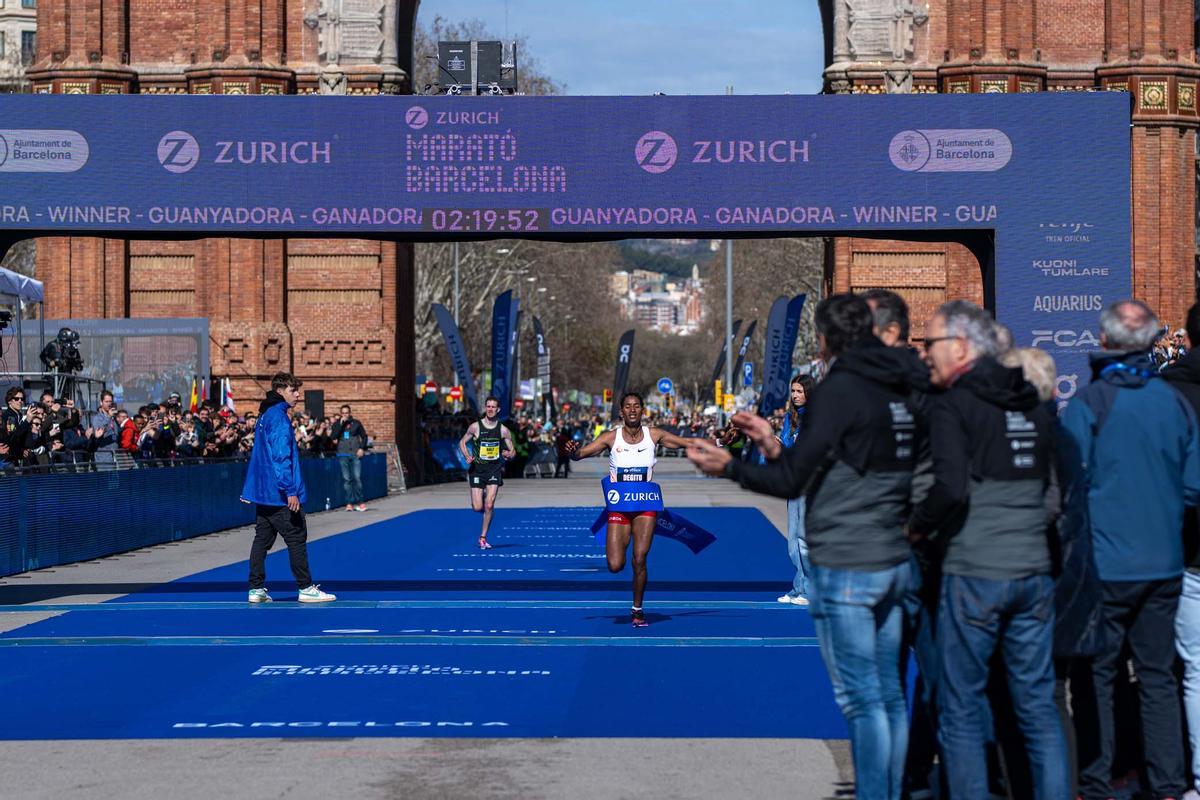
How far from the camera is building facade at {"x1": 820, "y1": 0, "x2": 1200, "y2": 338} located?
38.1 metres

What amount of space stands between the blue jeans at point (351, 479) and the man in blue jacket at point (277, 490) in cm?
1913

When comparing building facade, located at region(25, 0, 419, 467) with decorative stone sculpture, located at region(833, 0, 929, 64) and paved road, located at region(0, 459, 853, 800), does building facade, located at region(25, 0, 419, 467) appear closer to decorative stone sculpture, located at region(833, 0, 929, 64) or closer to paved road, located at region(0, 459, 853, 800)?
decorative stone sculpture, located at region(833, 0, 929, 64)

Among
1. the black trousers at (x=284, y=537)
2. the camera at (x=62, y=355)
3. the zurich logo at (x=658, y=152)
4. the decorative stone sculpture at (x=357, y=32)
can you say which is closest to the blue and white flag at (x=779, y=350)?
the decorative stone sculpture at (x=357, y=32)

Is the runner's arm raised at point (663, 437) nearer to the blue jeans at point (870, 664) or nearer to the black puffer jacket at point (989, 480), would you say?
the blue jeans at point (870, 664)

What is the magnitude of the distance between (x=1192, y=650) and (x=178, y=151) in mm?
12131

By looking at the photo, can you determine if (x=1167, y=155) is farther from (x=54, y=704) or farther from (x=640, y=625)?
(x=54, y=704)

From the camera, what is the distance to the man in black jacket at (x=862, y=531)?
22.9 ft

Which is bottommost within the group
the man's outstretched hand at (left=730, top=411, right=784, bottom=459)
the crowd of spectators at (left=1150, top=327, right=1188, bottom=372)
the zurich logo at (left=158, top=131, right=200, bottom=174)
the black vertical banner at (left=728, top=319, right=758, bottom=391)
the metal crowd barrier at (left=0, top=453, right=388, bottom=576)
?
the metal crowd barrier at (left=0, top=453, right=388, bottom=576)

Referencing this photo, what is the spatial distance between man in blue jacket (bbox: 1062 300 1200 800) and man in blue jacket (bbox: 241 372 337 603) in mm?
9455

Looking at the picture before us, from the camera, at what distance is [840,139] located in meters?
18.0

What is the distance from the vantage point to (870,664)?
6.98 metres

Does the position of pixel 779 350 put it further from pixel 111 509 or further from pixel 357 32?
pixel 111 509

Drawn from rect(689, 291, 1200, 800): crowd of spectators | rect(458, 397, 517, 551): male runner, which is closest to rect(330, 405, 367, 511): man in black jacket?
rect(458, 397, 517, 551): male runner

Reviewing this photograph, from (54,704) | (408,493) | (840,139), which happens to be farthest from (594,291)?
(54,704)
